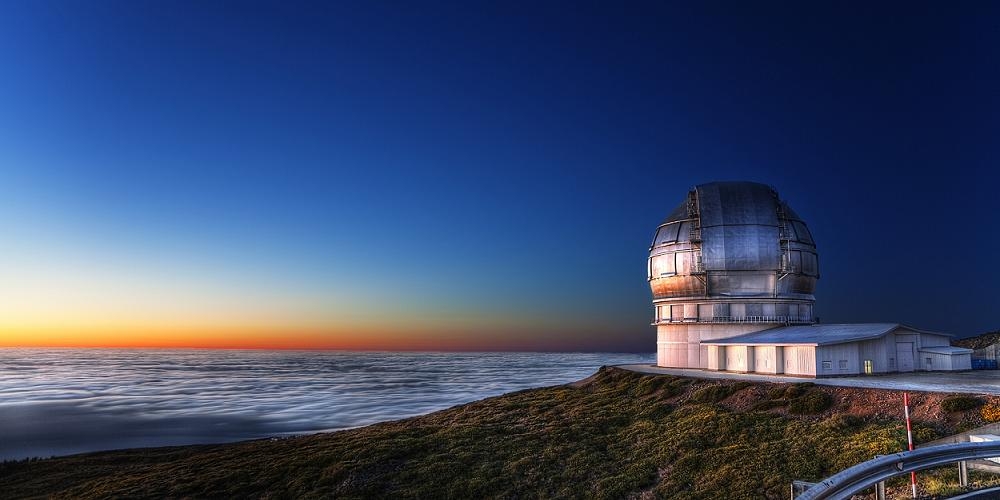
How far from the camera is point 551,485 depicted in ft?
52.7

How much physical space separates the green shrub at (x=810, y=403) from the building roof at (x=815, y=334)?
7850 mm

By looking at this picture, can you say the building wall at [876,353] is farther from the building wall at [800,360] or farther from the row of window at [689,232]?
the row of window at [689,232]

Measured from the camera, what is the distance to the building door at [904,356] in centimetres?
3120

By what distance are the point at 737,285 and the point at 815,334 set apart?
252 inches

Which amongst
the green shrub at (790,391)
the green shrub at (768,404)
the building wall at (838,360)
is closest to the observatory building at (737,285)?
the building wall at (838,360)

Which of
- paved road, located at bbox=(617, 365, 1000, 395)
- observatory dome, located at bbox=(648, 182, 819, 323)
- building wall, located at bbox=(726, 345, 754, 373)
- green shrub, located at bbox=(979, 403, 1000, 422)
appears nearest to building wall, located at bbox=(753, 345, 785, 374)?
building wall, located at bbox=(726, 345, 754, 373)

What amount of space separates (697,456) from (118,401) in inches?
2078

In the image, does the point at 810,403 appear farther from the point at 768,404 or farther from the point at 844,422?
the point at 844,422

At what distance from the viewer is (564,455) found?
61.1 feet

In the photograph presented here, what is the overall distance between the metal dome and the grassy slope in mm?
12426

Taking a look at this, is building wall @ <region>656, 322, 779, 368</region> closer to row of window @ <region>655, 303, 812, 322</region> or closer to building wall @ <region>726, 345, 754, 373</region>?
row of window @ <region>655, 303, 812, 322</region>

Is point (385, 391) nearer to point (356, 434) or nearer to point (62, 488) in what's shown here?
point (356, 434)

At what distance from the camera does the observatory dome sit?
37.2m

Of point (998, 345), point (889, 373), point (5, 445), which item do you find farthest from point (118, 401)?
point (998, 345)
